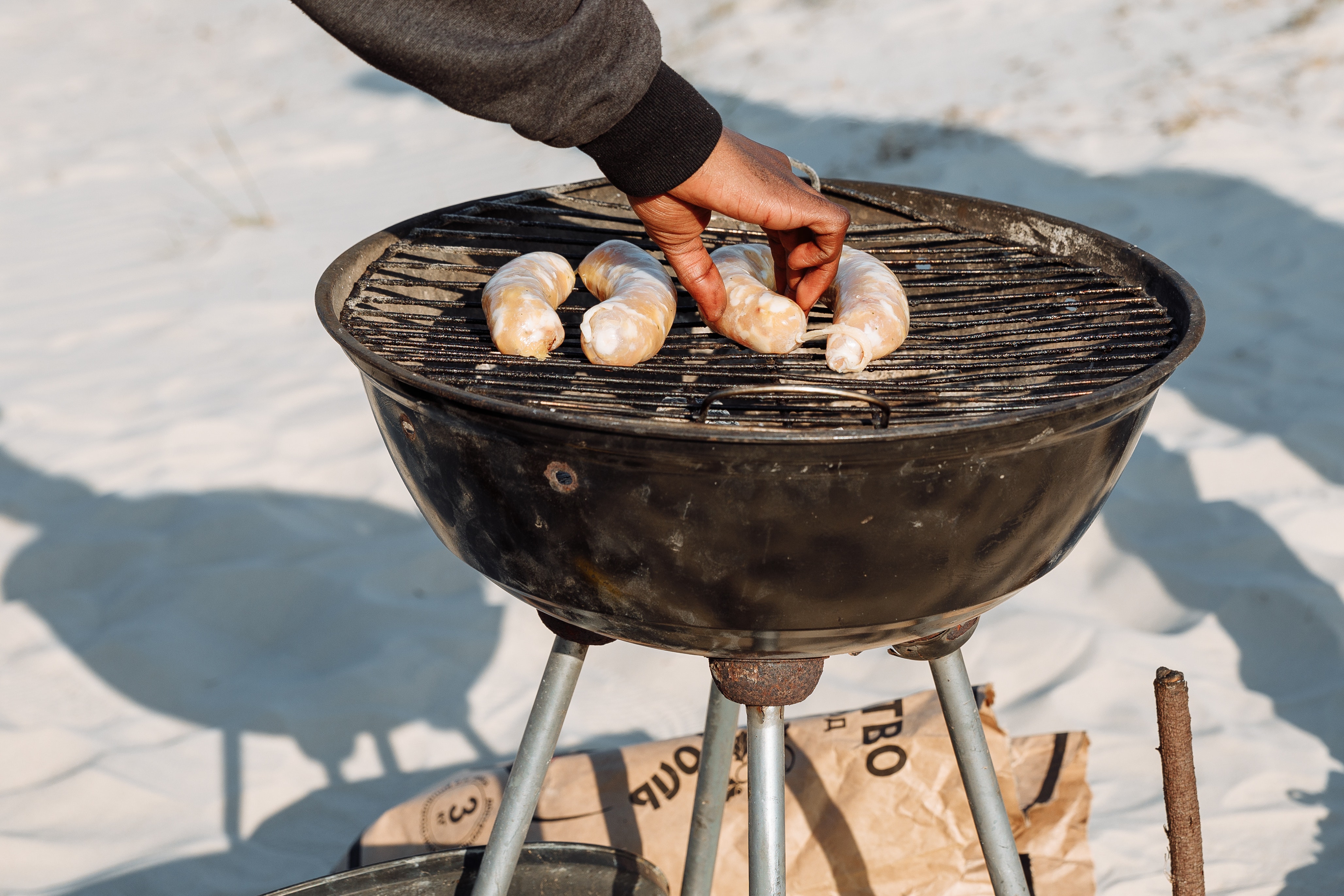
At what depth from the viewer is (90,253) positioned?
5.55 metres

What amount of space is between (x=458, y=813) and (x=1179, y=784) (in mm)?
1232

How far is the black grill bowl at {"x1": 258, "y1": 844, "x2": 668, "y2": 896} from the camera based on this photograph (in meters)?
1.63

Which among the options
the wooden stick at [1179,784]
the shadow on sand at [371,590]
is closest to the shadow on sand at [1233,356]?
the shadow on sand at [371,590]

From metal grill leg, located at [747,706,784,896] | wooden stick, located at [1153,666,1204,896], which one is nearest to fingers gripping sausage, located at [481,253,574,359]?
metal grill leg, located at [747,706,784,896]

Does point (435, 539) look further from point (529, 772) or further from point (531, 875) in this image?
point (529, 772)

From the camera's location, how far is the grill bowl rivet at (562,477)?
1.05 meters

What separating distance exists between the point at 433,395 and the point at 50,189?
6.61 metres

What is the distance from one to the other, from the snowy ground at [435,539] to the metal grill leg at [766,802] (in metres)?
1.20

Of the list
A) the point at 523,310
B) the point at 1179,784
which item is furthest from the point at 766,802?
the point at 523,310

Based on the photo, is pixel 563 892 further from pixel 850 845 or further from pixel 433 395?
pixel 433 395

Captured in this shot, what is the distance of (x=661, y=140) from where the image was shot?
3.97ft

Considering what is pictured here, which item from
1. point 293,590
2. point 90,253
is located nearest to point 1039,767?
point 293,590

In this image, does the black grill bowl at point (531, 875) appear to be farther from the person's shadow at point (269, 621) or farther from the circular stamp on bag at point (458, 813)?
the person's shadow at point (269, 621)

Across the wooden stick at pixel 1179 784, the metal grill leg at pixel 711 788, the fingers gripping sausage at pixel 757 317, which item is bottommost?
the metal grill leg at pixel 711 788
